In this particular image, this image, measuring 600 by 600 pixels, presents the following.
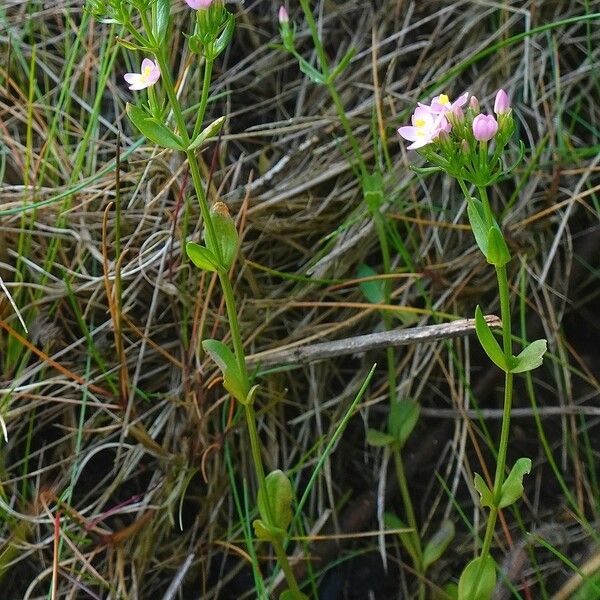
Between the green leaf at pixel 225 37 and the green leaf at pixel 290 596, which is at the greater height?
the green leaf at pixel 225 37

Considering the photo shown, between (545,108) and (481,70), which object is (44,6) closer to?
(481,70)

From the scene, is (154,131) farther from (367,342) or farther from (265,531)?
(265,531)

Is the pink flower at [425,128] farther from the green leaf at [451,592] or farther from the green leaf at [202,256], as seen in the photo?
the green leaf at [451,592]

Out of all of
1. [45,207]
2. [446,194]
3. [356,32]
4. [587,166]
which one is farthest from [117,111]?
[587,166]

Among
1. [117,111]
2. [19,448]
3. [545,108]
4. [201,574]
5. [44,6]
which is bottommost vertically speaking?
[201,574]

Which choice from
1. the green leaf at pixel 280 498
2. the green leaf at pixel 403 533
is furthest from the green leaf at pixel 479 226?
the green leaf at pixel 403 533
